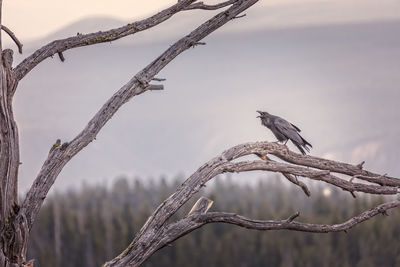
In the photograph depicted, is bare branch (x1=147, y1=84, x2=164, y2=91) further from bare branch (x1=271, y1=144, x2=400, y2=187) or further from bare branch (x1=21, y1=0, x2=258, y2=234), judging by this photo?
bare branch (x1=271, y1=144, x2=400, y2=187)

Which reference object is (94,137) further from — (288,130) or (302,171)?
(288,130)

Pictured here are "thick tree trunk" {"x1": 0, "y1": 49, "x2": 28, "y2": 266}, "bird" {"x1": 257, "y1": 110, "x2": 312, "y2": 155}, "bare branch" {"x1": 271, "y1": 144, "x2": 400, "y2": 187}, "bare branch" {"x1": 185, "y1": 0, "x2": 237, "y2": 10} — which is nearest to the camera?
"thick tree trunk" {"x1": 0, "y1": 49, "x2": 28, "y2": 266}

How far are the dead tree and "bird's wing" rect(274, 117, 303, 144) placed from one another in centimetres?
266

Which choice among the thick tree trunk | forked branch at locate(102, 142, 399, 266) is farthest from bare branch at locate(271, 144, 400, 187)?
the thick tree trunk

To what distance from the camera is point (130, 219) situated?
152875mm

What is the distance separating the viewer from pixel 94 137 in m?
13.5

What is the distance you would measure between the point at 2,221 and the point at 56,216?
152602mm

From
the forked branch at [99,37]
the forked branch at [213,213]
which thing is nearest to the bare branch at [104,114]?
the forked branch at [99,37]

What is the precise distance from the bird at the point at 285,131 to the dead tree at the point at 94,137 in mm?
2559

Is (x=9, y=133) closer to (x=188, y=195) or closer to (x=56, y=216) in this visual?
(x=188, y=195)

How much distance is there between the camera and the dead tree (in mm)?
13000

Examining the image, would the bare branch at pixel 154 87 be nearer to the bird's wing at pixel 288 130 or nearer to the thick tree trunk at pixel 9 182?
the thick tree trunk at pixel 9 182

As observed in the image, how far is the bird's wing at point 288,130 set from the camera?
56.9 ft

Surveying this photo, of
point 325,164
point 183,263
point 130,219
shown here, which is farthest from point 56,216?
point 325,164
